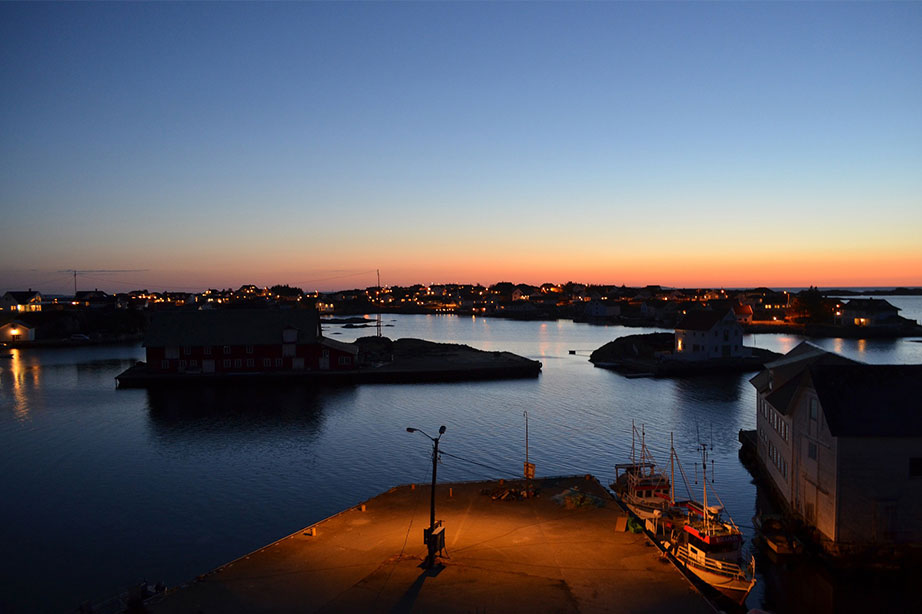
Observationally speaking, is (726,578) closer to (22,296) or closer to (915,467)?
(915,467)

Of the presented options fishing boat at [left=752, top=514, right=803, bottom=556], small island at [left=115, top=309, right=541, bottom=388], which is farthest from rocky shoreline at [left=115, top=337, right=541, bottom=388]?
fishing boat at [left=752, top=514, right=803, bottom=556]

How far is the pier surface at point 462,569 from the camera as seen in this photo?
611 inches

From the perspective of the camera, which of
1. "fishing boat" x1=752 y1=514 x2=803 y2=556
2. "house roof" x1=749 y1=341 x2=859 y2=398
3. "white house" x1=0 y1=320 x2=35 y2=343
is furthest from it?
"white house" x1=0 y1=320 x2=35 y2=343

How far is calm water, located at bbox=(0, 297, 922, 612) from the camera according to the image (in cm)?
2286

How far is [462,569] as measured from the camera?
1738 centimetres

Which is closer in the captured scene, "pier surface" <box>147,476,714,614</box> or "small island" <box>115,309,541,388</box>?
"pier surface" <box>147,476,714,614</box>

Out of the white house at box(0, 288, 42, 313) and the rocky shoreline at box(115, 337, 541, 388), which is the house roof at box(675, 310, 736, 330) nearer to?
the rocky shoreline at box(115, 337, 541, 388)

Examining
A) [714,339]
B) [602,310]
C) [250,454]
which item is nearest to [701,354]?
[714,339]

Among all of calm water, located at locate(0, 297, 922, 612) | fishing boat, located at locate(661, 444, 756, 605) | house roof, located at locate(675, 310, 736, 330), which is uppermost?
house roof, located at locate(675, 310, 736, 330)

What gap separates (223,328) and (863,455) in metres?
57.1

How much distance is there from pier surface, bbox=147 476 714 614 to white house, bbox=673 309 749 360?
55.3 metres

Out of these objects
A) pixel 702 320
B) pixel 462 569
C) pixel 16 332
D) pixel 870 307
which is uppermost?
pixel 702 320

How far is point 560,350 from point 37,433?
73.0 metres

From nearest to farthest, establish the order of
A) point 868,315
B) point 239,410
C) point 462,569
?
point 462,569, point 239,410, point 868,315
